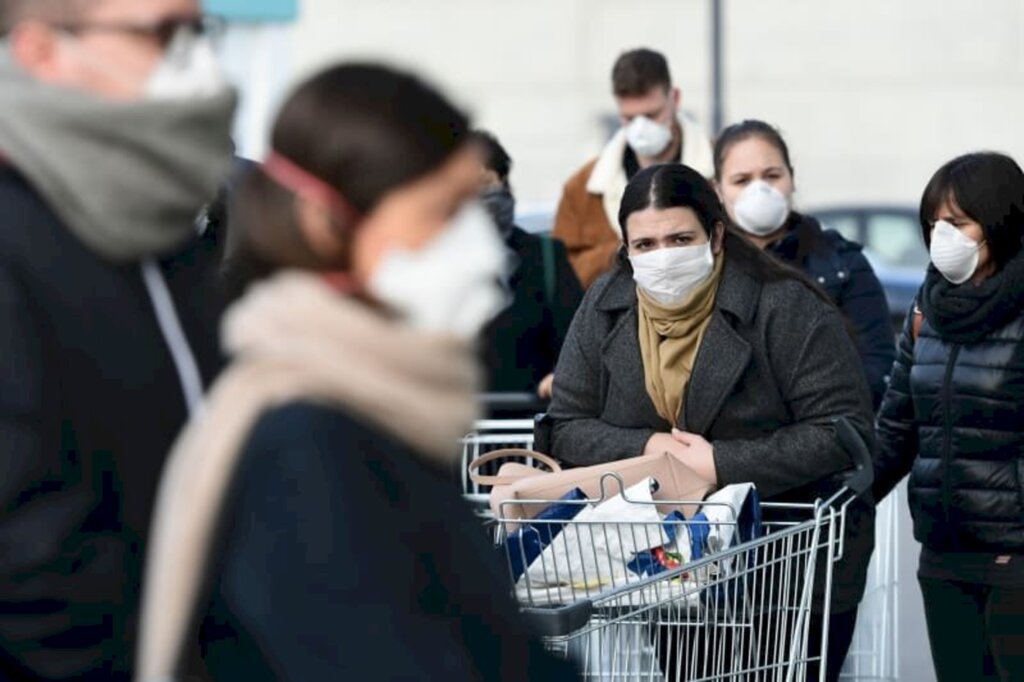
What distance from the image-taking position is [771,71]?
33.2 meters

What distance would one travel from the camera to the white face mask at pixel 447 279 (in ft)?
7.81

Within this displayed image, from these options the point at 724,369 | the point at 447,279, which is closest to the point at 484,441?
the point at 724,369

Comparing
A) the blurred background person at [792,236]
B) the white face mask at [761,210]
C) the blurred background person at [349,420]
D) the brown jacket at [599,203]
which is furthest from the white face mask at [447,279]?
the brown jacket at [599,203]

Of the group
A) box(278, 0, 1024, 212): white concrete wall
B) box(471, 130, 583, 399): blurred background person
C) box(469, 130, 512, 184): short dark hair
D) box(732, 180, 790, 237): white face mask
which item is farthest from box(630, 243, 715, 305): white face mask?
box(278, 0, 1024, 212): white concrete wall

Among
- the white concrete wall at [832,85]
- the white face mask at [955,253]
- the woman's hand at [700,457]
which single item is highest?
the white face mask at [955,253]

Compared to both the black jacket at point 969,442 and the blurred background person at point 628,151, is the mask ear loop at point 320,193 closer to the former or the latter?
the black jacket at point 969,442

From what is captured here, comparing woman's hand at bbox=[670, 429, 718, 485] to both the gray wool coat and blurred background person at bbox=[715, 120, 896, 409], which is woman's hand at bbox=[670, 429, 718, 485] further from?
blurred background person at bbox=[715, 120, 896, 409]

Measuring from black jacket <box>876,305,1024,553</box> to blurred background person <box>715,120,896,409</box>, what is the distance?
78 centimetres

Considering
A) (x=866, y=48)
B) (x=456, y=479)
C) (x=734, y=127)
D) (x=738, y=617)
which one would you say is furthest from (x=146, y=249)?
(x=866, y=48)

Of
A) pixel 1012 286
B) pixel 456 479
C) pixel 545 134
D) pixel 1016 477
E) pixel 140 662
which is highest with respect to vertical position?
pixel 456 479

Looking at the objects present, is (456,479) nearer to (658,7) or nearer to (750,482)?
(750,482)

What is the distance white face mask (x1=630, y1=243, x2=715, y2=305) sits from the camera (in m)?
5.12

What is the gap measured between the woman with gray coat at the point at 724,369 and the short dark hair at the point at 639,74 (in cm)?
249

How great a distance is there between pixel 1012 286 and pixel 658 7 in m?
28.4
